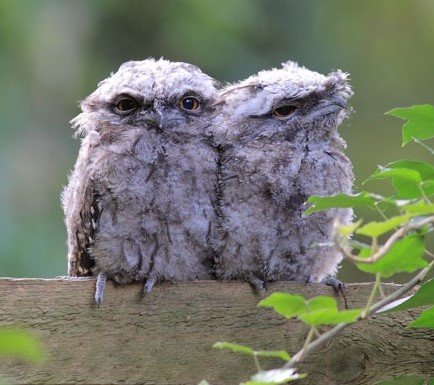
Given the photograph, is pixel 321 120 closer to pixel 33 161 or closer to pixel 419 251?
pixel 419 251

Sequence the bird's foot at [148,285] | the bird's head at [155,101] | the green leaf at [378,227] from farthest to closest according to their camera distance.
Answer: the bird's head at [155,101] < the bird's foot at [148,285] < the green leaf at [378,227]

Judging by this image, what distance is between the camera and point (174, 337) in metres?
2.32

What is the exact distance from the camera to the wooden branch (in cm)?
224

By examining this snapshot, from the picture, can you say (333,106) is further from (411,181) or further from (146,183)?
(411,181)

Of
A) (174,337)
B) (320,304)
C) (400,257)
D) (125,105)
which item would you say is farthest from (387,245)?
(125,105)

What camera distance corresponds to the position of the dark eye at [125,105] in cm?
321

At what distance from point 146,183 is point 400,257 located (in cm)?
170

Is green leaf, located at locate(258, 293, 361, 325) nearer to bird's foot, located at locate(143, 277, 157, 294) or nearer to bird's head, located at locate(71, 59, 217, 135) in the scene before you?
bird's foot, located at locate(143, 277, 157, 294)

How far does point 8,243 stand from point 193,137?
1.93 metres

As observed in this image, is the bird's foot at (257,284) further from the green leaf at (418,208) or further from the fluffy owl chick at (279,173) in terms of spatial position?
the green leaf at (418,208)

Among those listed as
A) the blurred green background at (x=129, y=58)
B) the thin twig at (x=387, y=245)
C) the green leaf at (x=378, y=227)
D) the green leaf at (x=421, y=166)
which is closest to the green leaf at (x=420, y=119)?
the green leaf at (x=421, y=166)

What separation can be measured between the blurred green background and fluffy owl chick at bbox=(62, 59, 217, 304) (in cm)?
185

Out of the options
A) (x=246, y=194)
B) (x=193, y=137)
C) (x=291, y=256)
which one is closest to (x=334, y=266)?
(x=291, y=256)

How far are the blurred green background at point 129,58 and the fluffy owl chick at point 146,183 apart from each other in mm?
1849
